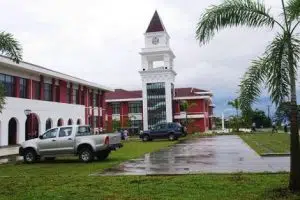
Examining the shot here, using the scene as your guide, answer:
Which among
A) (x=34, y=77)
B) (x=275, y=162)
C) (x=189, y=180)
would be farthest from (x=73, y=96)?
(x=189, y=180)

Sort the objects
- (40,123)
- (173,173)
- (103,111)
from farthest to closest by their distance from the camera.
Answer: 1. (103,111)
2. (40,123)
3. (173,173)

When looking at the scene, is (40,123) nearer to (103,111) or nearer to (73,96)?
(73,96)

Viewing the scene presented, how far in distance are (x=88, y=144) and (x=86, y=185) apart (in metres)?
8.20

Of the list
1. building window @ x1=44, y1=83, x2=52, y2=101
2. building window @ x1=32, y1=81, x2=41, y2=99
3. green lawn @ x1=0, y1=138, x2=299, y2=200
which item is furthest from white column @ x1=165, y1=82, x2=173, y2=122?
green lawn @ x1=0, y1=138, x2=299, y2=200

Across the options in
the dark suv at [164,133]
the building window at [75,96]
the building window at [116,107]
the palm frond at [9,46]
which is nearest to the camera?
the palm frond at [9,46]

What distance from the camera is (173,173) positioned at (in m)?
14.1

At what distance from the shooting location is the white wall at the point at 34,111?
32031 mm

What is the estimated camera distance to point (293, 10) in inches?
394

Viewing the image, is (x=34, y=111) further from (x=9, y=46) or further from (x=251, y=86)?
(x=251, y=86)

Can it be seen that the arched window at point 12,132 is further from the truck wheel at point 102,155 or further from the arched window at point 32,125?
the truck wheel at point 102,155

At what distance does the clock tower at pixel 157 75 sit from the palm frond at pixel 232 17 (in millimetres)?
60294

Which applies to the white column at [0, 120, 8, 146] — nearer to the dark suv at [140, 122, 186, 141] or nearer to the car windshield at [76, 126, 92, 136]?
the car windshield at [76, 126, 92, 136]

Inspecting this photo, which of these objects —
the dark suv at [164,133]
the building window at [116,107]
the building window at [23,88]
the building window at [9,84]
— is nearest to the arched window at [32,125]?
the building window at [23,88]

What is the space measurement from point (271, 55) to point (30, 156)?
14510mm
